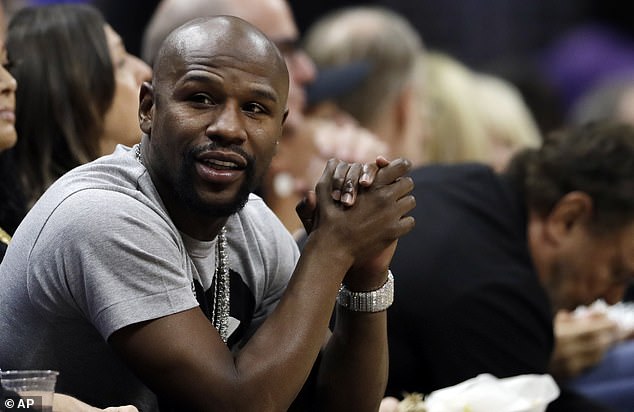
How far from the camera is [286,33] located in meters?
3.96

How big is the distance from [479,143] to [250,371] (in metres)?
3.39

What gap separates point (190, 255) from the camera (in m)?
1.99

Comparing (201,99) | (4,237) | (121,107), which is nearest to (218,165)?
(201,99)

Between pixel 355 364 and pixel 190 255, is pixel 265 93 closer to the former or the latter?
pixel 190 255

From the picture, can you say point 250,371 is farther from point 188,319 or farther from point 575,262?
point 575,262

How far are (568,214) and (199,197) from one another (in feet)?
5.04

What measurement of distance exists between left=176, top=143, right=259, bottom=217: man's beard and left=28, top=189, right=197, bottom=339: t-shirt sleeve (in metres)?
0.07

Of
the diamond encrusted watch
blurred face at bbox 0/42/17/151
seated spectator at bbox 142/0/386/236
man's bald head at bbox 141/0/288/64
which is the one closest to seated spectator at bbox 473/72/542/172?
seated spectator at bbox 142/0/386/236

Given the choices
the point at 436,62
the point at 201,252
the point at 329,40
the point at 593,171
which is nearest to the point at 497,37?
the point at 436,62

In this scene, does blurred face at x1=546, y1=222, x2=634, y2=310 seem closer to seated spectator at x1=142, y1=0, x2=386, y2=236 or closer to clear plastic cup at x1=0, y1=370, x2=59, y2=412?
seated spectator at x1=142, y1=0, x2=386, y2=236

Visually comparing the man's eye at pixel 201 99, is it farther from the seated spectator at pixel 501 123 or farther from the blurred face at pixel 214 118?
the seated spectator at pixel 501 123

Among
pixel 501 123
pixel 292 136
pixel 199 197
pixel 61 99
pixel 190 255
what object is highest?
pixel 199 197

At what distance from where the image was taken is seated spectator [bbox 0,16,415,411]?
1781 mm

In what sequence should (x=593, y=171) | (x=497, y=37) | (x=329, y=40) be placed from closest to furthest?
(x=593, y=171), (x=329, y=40), (x=497, y=37)
